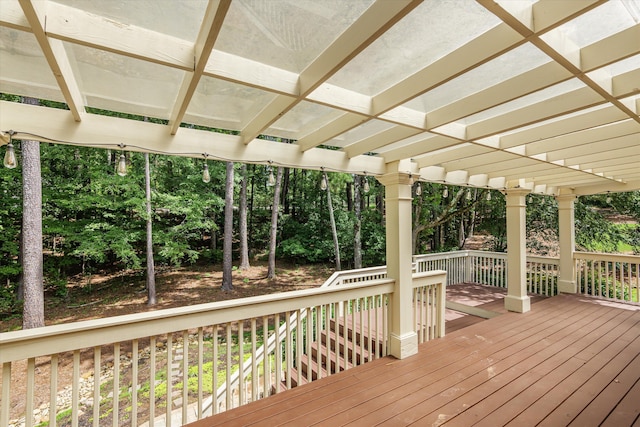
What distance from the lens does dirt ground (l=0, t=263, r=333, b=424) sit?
268 inches

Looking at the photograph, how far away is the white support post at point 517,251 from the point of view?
4891 millimetres

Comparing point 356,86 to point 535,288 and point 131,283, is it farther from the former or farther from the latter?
point 131,283

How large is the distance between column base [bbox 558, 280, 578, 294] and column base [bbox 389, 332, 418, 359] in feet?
16.0

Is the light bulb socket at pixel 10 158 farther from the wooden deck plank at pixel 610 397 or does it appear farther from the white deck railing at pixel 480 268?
the white deck railing at pixel 480 268

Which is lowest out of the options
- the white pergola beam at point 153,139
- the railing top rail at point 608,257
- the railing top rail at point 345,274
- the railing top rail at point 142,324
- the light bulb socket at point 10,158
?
the railing top rail at point 345,274

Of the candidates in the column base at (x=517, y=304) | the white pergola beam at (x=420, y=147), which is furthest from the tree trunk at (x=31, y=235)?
the column base at (x=517, y=304)

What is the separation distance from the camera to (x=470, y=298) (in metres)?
6.06

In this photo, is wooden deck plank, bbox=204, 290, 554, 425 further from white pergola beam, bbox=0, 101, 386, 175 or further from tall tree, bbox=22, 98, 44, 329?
tall tree, bbox=22, 98, 44, 329

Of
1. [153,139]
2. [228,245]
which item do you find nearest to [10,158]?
[153,139]

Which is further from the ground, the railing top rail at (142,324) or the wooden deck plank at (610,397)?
the railing top rail at (142,324)

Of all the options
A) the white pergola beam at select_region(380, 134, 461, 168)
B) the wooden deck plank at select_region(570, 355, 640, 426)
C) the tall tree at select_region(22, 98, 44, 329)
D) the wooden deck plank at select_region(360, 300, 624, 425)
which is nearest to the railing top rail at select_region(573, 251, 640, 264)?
the wooden deck plank at select_region(360, 300, 624, 425)

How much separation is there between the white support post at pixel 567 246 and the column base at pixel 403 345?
16.1 feet

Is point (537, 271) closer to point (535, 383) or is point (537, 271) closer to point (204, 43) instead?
point (535, 383)

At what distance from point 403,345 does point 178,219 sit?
10.2m
